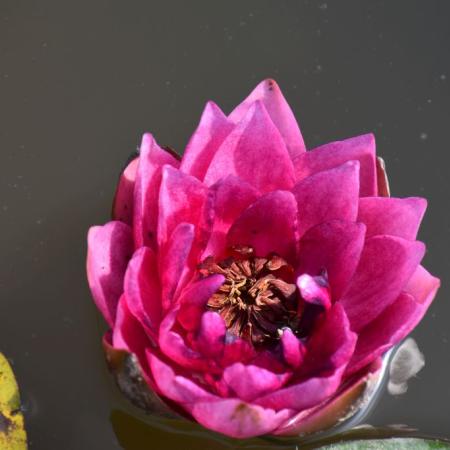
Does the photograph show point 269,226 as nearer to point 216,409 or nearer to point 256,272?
point 256,272

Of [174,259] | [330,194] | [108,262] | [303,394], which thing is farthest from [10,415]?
[330,194]

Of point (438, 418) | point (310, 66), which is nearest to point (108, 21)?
point (310, 66)

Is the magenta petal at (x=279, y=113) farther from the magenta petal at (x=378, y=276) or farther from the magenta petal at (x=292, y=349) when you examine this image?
the magenta petal at (x=292, y=349)

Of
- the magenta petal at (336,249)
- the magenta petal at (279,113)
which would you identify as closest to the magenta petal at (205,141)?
the magenta petal at (279,113)

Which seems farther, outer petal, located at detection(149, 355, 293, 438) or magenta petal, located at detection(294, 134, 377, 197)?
magenta petal, located at detection(294, 134, 377, 197)

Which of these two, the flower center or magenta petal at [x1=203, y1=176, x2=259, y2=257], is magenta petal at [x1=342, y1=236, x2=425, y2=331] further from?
magenta petal at [x1=203, y1=176, x2=259, y2=257]

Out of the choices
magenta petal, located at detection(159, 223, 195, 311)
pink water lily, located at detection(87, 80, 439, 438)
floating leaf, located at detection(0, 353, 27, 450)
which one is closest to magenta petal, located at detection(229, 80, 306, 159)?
pink water lily, located at detection(87, 80, 439, 438)
